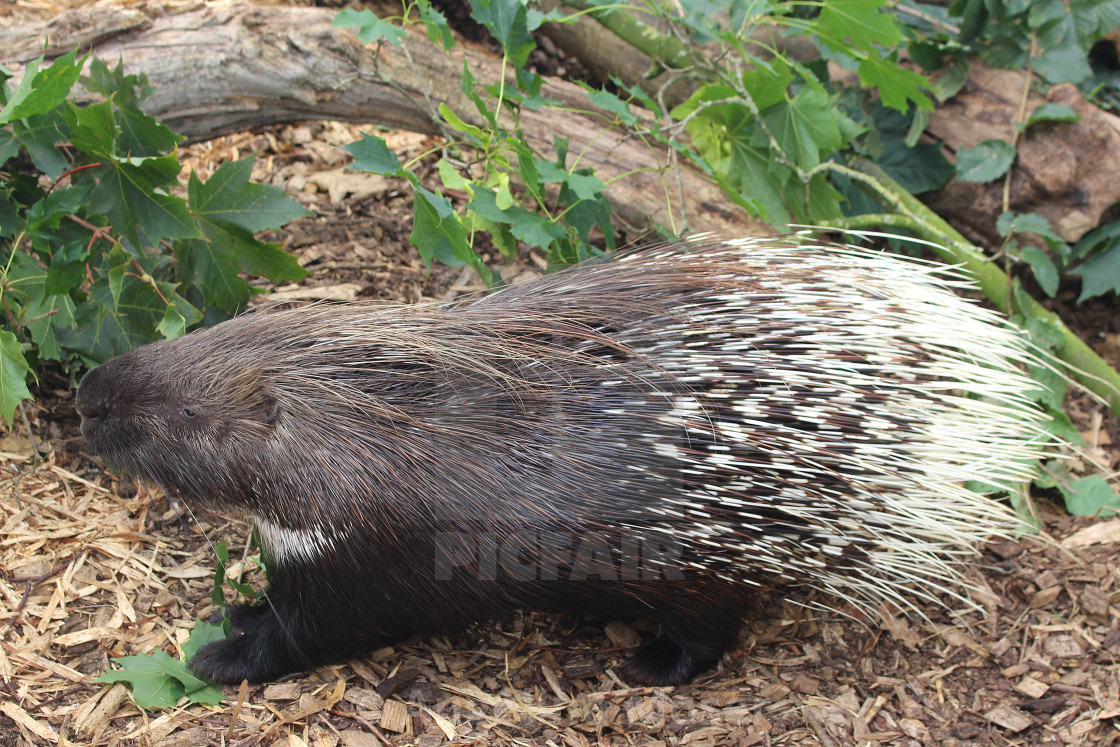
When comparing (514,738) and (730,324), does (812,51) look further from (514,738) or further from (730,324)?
(514,738)

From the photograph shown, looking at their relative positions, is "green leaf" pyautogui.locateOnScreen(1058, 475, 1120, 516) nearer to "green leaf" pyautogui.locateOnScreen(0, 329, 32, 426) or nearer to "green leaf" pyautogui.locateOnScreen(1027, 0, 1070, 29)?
"green leaf" pyautogui.locateOnScreen(1027, 0, 1070, 29)

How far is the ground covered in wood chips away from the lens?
2.15 meters

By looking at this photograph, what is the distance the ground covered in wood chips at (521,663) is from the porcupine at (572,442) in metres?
0.19

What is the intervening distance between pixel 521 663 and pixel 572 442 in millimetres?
806

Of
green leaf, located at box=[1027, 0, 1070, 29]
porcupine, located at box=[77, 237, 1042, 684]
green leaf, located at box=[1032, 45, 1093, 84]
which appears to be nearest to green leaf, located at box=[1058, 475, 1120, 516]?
porcupine, located at box=[77, 237, 1042, 684]

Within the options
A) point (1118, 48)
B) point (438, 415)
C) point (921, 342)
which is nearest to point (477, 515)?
point (438, 415)

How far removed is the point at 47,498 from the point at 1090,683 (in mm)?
3150

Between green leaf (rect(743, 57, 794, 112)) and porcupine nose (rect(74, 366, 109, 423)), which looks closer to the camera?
porcupine nose (rect(74, 366, 109, 423))

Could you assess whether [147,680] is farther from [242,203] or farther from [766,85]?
[766,85]

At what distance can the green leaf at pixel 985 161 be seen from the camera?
3.42m

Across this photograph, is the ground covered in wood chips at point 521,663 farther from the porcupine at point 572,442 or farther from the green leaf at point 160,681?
the porcupine at point 572,442

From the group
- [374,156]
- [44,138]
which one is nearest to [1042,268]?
[374,156]

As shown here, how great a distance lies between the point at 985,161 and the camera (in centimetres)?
345

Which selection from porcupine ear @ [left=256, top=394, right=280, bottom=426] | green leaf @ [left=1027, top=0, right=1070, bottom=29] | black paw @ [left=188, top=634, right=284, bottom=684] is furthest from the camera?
green leaf @ [left=1027, top=0, right=1070, bottom=29]
